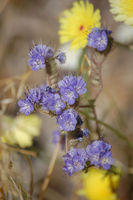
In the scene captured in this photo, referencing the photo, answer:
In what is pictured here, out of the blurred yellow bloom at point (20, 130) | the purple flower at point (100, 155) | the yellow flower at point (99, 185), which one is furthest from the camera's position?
the blurred yellow bloom at point (20, 130)

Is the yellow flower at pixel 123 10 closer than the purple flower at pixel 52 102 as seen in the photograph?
No

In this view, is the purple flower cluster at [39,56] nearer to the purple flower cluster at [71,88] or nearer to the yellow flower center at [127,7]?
the purple flower cluster at [71,88]

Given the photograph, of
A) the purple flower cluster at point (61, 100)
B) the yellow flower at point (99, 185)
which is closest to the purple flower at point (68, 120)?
the purple flower cluster at point (61, 100)

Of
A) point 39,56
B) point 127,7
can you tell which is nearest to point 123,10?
point 127,7

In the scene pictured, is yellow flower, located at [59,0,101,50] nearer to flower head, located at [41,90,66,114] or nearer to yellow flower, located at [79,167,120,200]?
flower head, located at [41,90,66,114]

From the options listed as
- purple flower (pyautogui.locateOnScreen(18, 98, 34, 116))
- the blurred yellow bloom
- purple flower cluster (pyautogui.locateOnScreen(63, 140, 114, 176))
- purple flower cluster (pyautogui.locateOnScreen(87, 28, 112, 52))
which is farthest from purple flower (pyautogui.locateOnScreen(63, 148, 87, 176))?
the blurred yellow bloom
